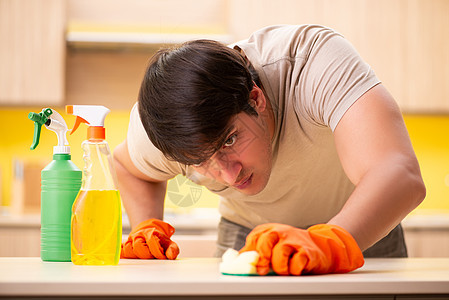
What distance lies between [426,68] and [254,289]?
116 inches

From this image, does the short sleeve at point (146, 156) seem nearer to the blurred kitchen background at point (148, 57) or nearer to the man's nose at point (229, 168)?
the man's nose at point (229, 168)

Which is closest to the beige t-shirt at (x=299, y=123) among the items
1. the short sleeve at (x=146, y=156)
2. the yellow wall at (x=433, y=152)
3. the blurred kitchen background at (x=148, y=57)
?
the short sleeve at (x=146, y=156)

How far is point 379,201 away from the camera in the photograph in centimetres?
84

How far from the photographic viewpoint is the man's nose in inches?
39.8

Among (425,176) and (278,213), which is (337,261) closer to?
(278,213)

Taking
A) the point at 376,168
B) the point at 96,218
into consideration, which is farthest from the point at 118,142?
the point at 376,168

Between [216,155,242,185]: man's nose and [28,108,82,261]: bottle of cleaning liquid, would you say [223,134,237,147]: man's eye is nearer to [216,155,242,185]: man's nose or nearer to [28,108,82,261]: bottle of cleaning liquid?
[216,155,242,185]: man's nose

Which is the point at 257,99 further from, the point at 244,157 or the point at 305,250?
the point at 305,250

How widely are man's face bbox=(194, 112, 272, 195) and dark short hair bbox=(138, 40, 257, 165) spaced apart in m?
0.03

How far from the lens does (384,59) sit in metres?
3.26

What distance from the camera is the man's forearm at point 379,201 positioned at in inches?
32.8

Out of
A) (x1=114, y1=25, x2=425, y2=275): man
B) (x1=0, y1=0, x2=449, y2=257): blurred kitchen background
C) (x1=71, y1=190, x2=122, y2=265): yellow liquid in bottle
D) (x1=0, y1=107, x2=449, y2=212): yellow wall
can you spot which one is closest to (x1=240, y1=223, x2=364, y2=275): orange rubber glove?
A: (x1=114, y1=25, x2=425, y2=275): man
